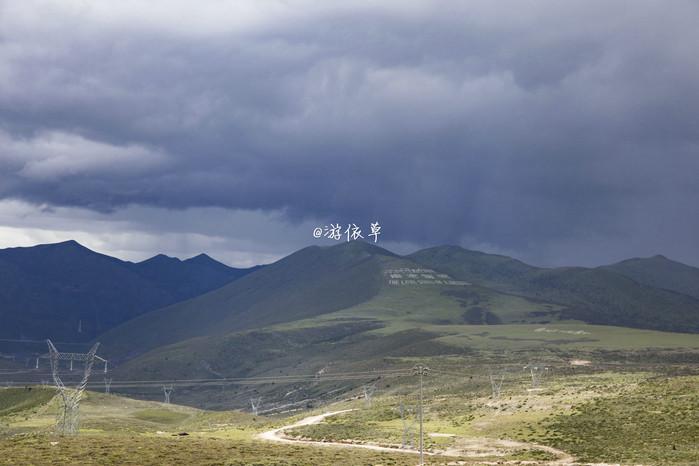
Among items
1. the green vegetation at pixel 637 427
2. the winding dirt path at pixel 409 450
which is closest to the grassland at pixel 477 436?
the green vegetation at pixel 637 427

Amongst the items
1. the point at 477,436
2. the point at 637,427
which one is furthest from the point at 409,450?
the point at 637,427

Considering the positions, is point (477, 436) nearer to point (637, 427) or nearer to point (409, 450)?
point (409, 450)

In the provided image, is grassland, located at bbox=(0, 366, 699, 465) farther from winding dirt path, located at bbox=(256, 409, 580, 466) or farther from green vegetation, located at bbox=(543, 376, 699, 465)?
winding dirt path, located at bbox=(256, 409, 580, 466)

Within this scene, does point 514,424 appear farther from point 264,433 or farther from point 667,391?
point 264,433

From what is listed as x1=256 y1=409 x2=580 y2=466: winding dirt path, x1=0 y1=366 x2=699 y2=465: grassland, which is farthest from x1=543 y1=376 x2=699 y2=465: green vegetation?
x1=256 y1=409 x2=580 y2=466: winding dirt path

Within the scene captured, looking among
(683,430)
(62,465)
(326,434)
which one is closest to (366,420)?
(326,434)

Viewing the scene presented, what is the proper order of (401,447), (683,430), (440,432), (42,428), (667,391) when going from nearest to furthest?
(683,430)
(401,447)
(440,432)
(667,391)
(42,428)

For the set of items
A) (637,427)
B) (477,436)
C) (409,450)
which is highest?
(637,427)

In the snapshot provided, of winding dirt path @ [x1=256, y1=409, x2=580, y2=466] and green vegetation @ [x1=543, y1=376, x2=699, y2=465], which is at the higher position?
green vegetation @ [x1=543, y1=376, x2=699, y2=465]

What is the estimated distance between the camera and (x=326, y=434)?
15250 centimetres

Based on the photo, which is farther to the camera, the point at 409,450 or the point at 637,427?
the point at 409,450

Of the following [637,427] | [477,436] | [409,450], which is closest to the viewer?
[637,427]

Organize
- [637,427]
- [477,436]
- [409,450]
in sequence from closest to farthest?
[637,427]
[409,450]
[477,436]

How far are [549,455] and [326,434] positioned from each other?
52.0m
